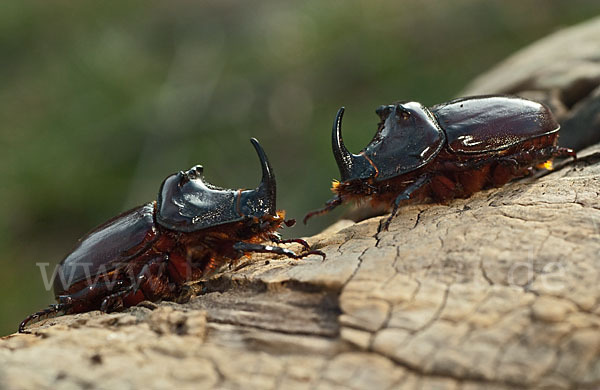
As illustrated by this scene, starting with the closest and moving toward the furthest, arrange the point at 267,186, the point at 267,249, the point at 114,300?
the point at 267,249, the point at 114,300, the point at 267,186

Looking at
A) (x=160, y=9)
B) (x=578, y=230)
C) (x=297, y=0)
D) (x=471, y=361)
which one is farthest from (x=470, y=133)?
(x=160, y=9)

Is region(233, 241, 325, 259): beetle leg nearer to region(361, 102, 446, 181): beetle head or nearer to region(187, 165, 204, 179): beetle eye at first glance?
region(187, 165, 204, 179): beetle eye

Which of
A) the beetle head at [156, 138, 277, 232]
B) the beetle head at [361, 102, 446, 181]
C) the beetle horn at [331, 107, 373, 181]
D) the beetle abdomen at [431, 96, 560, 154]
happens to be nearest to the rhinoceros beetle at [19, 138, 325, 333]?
the beetle head at [156, 138, 277, 232]

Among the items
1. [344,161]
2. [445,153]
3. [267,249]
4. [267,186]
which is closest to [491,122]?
[445,153]

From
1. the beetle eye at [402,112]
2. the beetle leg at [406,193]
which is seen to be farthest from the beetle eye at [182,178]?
the beetle eye at [402,112]

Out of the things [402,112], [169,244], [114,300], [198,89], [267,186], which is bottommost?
[114,300]

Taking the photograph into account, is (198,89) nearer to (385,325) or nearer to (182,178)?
(182,178)

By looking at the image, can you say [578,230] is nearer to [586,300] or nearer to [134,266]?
[586,300]

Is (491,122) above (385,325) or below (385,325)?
above
